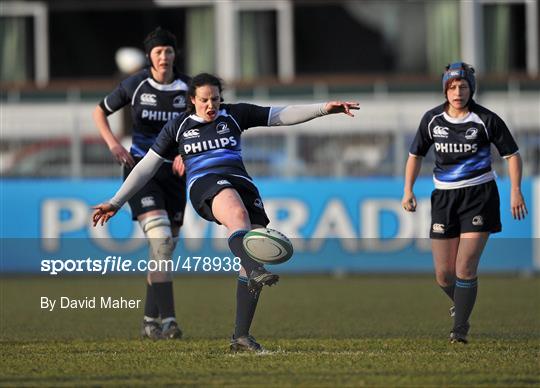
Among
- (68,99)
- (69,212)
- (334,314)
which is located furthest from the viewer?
(68,99)

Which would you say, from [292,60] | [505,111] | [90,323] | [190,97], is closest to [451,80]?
[190,97]

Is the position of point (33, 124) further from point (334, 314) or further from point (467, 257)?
point (467, 257)

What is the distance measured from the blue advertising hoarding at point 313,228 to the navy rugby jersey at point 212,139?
8045 millimetres

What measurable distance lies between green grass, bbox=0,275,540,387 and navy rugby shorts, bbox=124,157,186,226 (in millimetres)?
991

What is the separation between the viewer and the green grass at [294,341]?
7.20 meters

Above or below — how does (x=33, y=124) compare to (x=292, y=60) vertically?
below

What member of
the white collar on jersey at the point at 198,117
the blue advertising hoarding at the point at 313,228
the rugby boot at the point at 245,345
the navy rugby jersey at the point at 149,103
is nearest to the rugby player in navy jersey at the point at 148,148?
the navy rugby jersey at the point at 149,103

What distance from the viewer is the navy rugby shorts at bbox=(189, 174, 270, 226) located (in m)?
8.45

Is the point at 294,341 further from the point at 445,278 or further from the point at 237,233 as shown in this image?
the point at 237,233

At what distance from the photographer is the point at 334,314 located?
11.9m

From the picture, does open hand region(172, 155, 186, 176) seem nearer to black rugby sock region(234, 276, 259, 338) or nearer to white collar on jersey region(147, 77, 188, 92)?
white collar on jersey region(147, 77, 188, 92)

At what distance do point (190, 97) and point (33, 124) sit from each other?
9260mm

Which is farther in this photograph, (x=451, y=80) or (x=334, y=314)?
(x=334, y=314)

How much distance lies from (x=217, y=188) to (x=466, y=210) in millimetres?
1893
